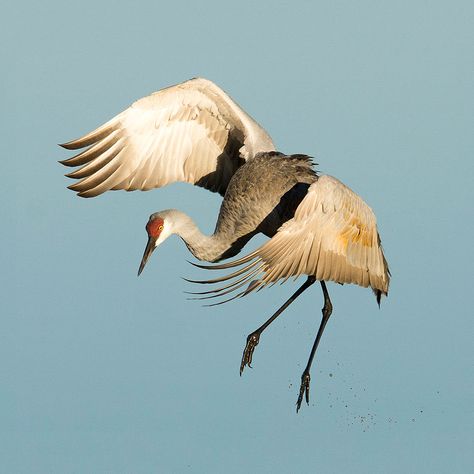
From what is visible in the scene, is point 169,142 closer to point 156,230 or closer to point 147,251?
point 156,230

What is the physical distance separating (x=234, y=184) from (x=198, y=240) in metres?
0.65

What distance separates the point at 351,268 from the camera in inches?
428

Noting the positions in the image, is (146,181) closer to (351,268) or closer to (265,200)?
(265,200)

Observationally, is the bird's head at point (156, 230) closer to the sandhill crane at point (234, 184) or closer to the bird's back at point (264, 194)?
the sandhill crane at point (234, 184)

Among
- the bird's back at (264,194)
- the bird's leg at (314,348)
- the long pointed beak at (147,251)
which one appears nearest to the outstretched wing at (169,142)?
the bird's back at (264,194)

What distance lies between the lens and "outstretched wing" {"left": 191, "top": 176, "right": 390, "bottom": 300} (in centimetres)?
996

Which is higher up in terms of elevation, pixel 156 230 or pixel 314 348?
pixel 156 230

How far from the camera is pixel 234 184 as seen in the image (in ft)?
38.9

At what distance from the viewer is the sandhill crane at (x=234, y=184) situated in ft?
34.1

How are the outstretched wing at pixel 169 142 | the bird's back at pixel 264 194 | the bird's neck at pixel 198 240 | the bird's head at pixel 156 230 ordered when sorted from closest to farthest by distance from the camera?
the bird's back at pixel 264 194 → the bird's head at pixel 156 230 → the bird's neck at pixel 198 240 → the outstretched wing at pixel 169 142

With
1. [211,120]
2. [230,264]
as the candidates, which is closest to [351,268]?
[230,264]

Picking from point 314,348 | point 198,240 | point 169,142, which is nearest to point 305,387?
point 314,348

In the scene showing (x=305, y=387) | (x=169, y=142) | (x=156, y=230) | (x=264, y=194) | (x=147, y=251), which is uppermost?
(x=169, y=142)

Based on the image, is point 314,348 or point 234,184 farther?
point 314,348
